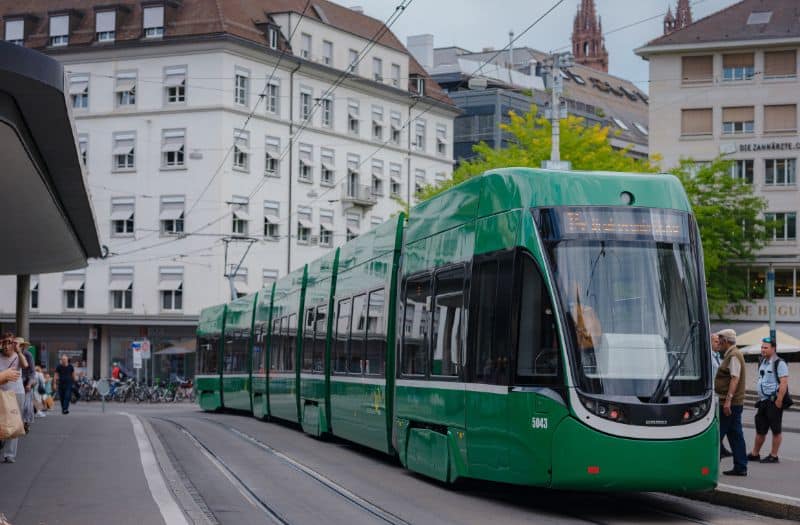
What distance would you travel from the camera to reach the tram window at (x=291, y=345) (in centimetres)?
2705

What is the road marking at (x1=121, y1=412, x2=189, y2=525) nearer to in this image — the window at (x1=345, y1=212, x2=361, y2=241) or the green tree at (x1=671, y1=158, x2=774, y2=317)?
the green tree at (x1=671, y1=158, x2=774, y2=317)

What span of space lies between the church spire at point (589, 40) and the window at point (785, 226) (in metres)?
119

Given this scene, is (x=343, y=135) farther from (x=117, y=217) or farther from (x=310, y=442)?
(x=310, y=442)

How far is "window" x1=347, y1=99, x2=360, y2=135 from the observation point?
73012 mm

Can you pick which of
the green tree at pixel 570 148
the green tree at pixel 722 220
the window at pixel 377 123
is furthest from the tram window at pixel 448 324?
the window at pixel 377 123

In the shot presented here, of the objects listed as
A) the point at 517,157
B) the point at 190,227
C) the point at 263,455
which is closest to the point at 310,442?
the point at 263,455

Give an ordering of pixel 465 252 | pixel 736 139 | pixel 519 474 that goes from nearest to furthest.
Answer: pixel 519 474
pixel 465 252
pixel 736 139

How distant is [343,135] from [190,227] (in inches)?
388

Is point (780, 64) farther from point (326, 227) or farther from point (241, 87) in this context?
point (241, 87)

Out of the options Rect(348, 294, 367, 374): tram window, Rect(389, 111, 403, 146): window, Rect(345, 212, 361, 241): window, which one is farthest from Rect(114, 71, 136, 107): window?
Rect(348, 294, 367, 374): tram window

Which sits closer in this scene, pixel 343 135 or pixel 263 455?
pixel 263 455

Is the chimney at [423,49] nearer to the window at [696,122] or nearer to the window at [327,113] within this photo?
the window at [327,113]

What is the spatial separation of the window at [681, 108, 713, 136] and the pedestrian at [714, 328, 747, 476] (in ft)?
170

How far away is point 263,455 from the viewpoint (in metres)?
21.2
